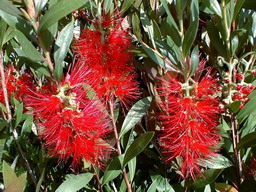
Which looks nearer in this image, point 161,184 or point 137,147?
point 137,147

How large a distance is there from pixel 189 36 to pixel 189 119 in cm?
24

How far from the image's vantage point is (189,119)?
105cm

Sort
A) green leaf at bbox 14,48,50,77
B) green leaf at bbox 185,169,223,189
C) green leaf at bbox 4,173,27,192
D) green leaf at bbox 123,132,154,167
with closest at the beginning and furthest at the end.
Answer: green leaf at bbox 4,173,27,192 → green leaf at bbox 14,48,50,77 → green leaf at bbox 123,132,154,167 → green leaf at bbox 185,169,223,189

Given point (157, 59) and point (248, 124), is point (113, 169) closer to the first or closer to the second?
point (157, 59)

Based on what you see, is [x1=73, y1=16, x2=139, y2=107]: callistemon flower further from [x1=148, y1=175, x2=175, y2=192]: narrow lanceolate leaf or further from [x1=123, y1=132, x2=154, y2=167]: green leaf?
[x1=148, y1=175, x2=175, y2=192]: narrow lanceolate leaf

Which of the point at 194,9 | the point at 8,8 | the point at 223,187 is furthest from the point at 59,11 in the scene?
the point at 223,187

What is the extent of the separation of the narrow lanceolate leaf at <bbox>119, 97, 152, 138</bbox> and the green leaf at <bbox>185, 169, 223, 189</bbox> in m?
0.27

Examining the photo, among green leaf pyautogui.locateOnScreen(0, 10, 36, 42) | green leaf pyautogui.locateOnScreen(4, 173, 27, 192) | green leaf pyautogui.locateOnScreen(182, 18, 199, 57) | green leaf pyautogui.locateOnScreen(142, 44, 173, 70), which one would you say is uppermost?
green leaf pyautogui.locateOnScreen(0, 10, 36, 42)

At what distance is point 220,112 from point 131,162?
0.99ft

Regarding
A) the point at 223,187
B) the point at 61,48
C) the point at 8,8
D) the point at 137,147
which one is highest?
the point at 8,8

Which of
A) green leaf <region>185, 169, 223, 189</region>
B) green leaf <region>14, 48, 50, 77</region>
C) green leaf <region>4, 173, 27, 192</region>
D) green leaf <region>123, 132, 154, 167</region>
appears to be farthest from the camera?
green leaf <region>185, 169, 223, 189</region>

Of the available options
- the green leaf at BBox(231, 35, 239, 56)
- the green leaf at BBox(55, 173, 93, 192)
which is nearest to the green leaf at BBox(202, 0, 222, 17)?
the green leaf at BBox(231, 35, 239, 56)

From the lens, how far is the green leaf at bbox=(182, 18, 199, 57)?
36.9 inches

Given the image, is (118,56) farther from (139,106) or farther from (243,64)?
(243,64)
